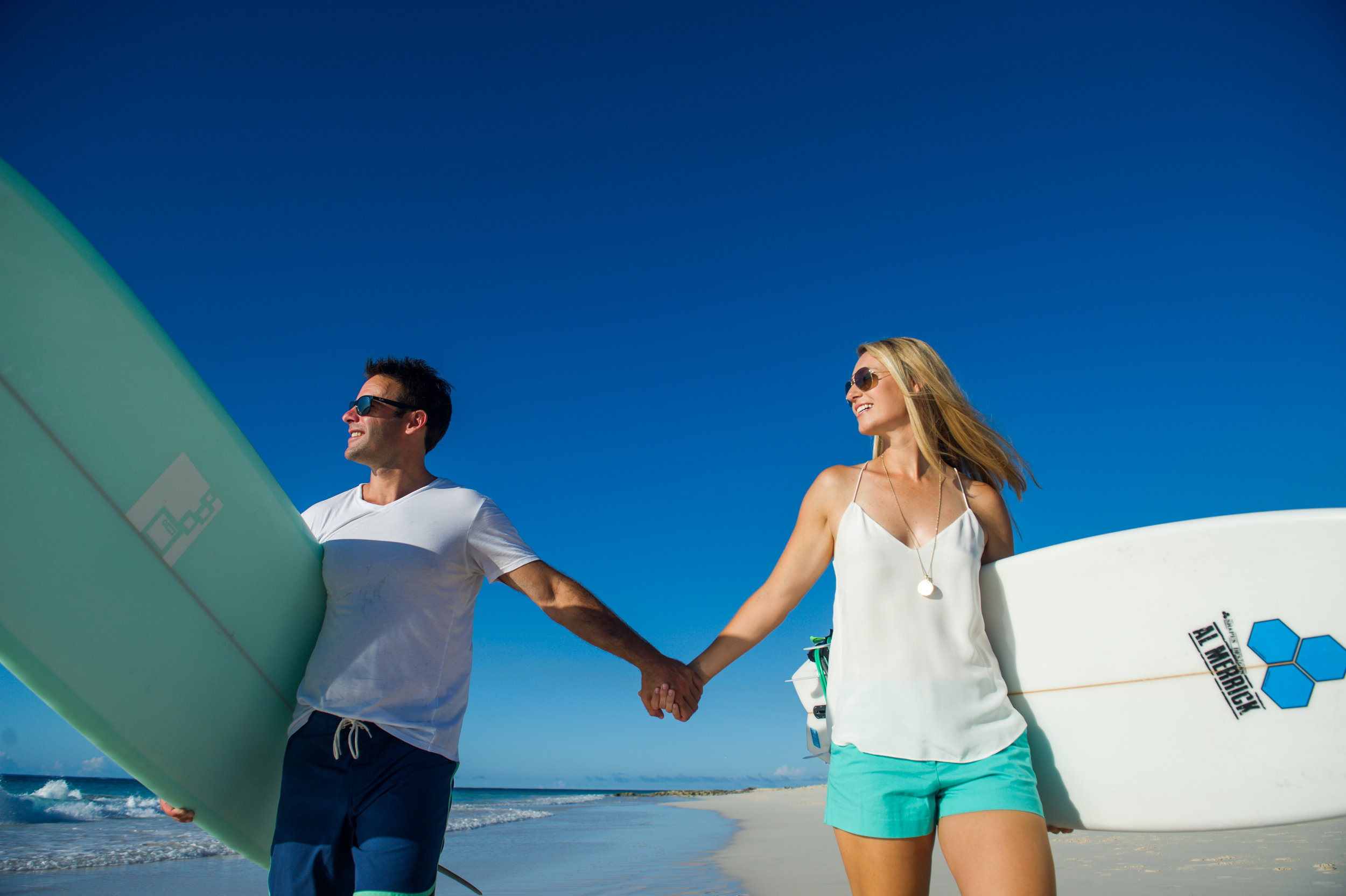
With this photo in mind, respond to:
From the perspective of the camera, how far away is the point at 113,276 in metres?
2.03

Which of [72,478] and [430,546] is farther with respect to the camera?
[430,546]

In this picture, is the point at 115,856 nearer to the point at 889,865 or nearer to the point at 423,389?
the point at 423,389

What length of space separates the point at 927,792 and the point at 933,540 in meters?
0.58

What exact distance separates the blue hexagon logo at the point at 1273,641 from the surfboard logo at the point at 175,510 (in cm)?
289

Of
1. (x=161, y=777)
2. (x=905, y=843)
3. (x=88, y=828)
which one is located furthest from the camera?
(x=88, y=828)

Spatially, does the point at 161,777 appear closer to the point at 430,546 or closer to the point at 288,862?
the point at 288,862

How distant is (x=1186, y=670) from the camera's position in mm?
1988

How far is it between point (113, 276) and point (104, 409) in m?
0.37

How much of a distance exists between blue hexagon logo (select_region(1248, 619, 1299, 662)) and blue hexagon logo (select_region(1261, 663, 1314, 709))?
2 cm

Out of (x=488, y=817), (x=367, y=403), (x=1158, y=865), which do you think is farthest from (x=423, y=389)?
(x=488, y=817)

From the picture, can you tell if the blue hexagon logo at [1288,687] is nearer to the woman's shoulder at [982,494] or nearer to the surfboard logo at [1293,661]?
the surfboard logo at [1293,661]

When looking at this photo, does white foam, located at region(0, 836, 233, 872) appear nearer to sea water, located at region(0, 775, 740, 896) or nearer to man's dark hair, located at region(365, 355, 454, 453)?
sea water, located at region(0, 775, 740, 896)

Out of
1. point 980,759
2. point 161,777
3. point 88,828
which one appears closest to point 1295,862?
point 980,759

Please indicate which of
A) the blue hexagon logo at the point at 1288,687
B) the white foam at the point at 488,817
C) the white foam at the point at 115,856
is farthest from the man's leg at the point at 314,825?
the white foam at the point at 488,817
